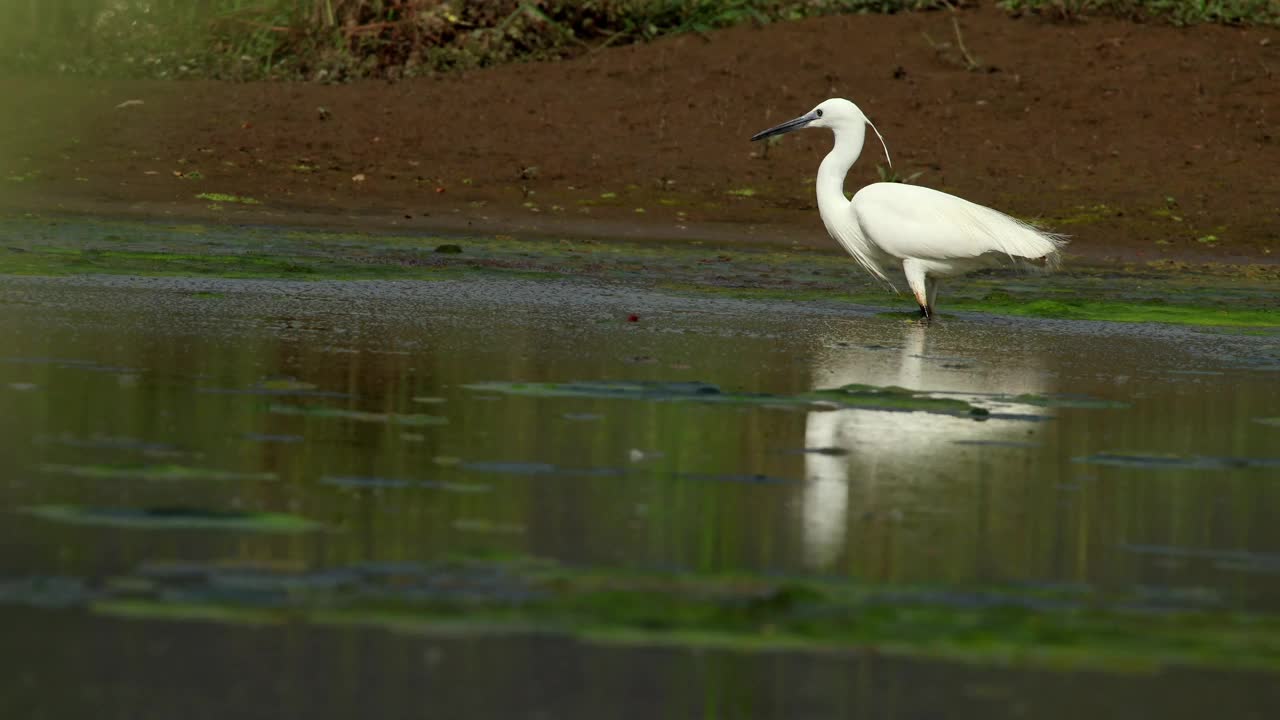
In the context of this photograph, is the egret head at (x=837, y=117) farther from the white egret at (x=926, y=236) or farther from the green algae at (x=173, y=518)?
the green algae at (x=173, y=518)

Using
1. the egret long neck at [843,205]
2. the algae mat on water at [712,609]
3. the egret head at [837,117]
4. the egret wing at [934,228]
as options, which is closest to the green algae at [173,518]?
the algae mat on water at [712,609]

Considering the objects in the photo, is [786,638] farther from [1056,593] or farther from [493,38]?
[493,38]

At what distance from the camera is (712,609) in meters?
4.00

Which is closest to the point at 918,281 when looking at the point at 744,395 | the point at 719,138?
the point at 744,395

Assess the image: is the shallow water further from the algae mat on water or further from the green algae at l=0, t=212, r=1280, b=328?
the green algae at l=0, t=212, r=1280, b=328

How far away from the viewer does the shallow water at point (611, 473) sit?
11.8 ft

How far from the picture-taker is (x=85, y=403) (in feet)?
20.5

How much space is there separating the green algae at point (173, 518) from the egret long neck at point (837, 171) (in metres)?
7.16

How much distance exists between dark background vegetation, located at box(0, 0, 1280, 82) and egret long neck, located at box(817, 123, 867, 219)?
7.74 m

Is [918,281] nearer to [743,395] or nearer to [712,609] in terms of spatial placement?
[743,395]

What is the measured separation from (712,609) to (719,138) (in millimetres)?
13301

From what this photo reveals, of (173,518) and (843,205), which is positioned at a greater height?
(843,205)

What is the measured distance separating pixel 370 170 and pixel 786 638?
503 inches

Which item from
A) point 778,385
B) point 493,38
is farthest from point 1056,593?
point 493,38
